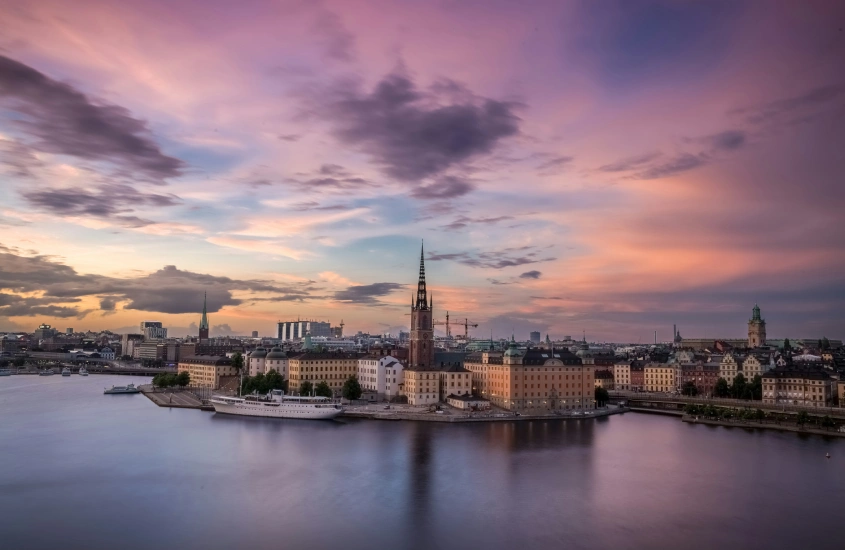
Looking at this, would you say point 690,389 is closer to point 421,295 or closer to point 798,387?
point 798,387

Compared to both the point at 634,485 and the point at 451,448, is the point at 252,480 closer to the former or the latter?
the point at 451,448

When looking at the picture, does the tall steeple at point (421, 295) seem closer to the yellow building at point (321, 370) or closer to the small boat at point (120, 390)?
the yellow building at point (321, 370)

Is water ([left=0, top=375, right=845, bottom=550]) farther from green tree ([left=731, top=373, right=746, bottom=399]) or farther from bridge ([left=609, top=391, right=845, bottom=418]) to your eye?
green tree ([left=731, top=373, right=746, bottom=399])

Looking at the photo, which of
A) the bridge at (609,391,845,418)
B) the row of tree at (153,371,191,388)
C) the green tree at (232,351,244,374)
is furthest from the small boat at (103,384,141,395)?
the bridge at (609,391,845,418)

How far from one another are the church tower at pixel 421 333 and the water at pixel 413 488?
50.7ft

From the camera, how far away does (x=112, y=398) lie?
187 feet

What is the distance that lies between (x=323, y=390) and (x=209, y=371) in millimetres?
20684

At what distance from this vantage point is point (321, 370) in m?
52.6

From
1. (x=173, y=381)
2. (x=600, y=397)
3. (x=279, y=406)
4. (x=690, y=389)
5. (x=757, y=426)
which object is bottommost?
(x=757, y=426)

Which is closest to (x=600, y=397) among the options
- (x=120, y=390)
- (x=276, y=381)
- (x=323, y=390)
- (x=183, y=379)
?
(x=323, y=390)

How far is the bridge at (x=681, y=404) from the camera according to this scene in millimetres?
42281

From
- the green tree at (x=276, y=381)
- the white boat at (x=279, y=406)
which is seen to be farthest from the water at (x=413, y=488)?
the green tree at (x=276, y=381)

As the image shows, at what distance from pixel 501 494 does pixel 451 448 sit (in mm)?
8390

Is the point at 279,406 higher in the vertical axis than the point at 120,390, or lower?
higher
